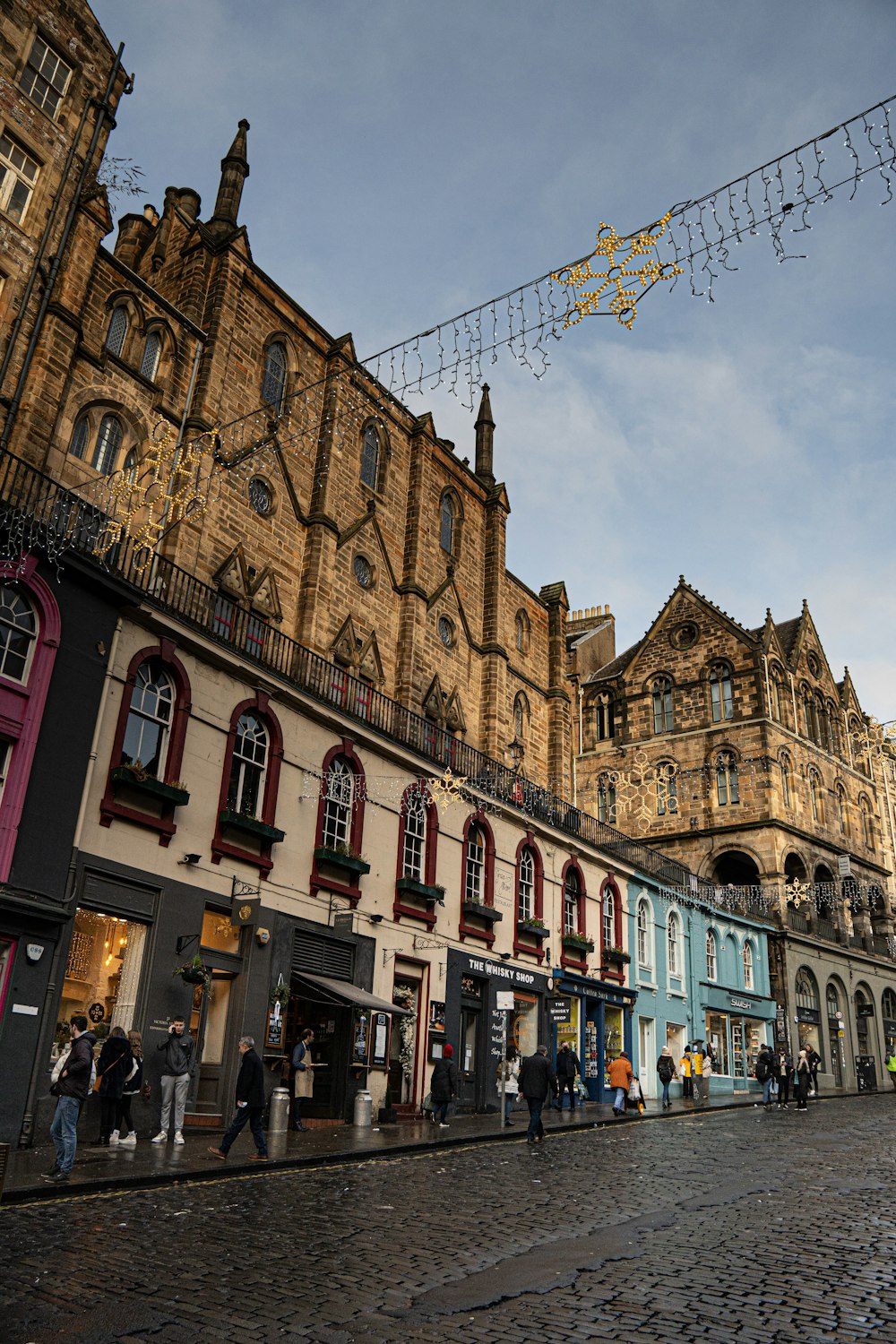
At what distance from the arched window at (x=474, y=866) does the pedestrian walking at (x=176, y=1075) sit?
1129 cm

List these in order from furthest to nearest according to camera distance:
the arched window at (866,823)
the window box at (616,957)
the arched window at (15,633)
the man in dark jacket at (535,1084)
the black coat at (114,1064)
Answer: the arched window at (866,823) → the window box at (616,957) → the man in dark jacket at (535,1084) → the arched window at (15,633) → the black coat at (114,1064)

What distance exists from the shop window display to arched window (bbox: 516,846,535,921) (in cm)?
1302

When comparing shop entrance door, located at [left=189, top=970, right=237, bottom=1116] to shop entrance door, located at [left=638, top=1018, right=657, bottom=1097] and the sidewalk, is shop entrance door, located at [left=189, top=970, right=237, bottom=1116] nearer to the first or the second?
the sidewalk

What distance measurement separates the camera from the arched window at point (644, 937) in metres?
33.4

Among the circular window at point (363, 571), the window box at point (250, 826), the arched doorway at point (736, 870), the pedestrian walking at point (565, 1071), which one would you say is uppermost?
the circular window at point (363, 571)

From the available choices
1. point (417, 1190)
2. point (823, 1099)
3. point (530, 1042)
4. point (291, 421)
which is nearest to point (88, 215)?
point (291, 421)

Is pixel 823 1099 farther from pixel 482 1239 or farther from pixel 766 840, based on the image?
pixel 482 1239

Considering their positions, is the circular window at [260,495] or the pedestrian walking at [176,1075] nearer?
the pedestrian walking at [176,1075]

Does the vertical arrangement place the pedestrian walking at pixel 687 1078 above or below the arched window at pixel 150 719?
below

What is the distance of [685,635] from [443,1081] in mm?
33932

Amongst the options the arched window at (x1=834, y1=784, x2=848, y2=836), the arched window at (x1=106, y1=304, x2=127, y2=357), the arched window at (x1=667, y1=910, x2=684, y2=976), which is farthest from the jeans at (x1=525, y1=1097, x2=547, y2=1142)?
the arched window at (x1=834, y1=784, x2=848, y2=836)

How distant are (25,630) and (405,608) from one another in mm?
14938

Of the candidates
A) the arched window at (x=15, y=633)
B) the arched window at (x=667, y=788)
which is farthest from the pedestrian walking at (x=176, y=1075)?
the arched window at (x=667, y=788)

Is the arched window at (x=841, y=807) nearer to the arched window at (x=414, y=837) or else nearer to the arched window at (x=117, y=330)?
the arched window at (x=414, y=837)
